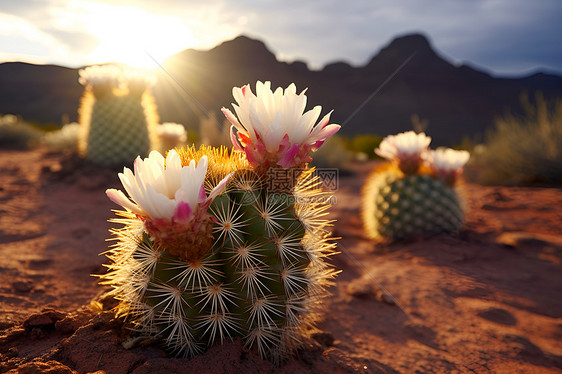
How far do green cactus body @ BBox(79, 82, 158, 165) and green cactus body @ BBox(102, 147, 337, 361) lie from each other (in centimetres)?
456

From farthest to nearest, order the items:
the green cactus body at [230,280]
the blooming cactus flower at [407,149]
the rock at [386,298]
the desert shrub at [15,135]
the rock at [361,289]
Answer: the desert shrub at [15,135] < the blooming cactus flower at [407,149] < the rock at [361,289] < the rock at [386,298] < the green cactus body at [230,280]

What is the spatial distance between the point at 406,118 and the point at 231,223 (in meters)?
45.4

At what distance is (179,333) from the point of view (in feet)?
5.24

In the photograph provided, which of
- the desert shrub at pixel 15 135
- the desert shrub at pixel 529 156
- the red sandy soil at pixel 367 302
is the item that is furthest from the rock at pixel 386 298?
the desert shrub at pixel 15 135

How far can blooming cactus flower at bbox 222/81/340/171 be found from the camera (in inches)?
65.8

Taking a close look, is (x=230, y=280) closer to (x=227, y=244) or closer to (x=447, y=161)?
(x=227, y=244)

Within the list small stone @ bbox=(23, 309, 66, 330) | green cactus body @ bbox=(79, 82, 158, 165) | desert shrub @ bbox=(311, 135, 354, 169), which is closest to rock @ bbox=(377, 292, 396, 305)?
small stone @ bbox=(23, 309, 66, 330)

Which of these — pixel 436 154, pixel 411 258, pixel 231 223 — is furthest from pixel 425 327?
pixel 436 154

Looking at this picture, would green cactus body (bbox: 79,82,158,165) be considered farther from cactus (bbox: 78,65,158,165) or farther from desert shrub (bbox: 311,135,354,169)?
desert shrub (bbox: 311,135,354,169)

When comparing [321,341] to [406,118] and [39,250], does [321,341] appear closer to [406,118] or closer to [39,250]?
[39,250]

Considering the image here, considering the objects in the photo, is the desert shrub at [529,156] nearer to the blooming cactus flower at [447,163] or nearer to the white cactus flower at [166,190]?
the blooming cactus flower at [447,163]

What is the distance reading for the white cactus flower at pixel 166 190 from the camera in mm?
1396

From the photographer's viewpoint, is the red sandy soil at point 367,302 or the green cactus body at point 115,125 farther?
the green cactus body at point 115,125

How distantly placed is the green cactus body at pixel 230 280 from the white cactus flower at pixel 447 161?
10.4 feet
